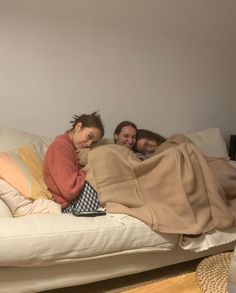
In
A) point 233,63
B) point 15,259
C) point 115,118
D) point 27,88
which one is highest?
point 233,63

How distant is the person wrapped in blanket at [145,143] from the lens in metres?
2.46

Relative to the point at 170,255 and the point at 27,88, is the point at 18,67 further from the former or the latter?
the point at 170,255

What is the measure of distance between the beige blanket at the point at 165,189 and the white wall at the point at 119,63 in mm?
634

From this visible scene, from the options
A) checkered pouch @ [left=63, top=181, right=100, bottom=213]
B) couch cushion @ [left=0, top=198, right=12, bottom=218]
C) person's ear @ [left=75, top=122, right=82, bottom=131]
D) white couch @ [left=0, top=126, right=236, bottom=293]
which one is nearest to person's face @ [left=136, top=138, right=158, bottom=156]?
person's ear @ [left=75, top=122, right=82, bottom=131]

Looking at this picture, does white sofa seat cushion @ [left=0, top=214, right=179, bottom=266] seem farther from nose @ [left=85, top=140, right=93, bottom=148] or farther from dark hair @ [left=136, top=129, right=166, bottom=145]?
dark hair @ [left=136, top=129, right=166, bottom=145]

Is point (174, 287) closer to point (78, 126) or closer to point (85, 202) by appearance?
point (85, 202)

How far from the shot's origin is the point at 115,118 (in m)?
2.63

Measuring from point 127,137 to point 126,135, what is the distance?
0.05ft

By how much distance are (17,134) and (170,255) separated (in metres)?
1.08

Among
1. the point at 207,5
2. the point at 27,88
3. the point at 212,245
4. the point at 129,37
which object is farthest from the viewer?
the point at 207,5

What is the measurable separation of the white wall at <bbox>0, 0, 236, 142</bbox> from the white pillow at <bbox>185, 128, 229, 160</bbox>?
0.78ft

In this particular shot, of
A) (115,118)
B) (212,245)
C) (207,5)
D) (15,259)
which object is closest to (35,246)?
(15,259)

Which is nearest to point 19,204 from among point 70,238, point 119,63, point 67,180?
point 67,180

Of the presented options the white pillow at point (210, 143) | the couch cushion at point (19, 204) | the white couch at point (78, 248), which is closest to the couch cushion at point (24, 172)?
the couch cushion at point (19, 204)
